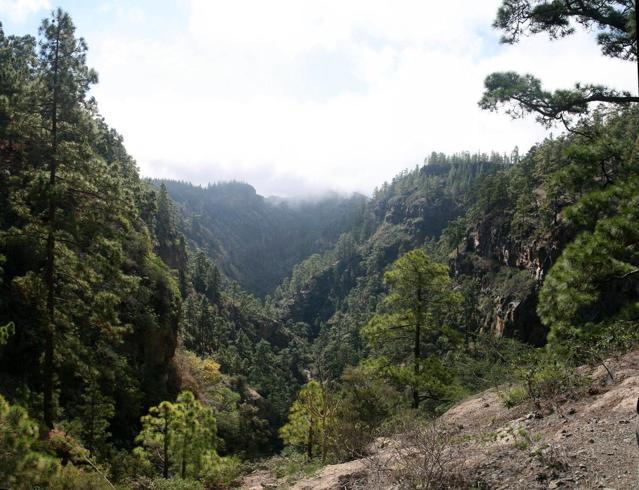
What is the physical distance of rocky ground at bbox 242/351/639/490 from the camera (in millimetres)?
5934

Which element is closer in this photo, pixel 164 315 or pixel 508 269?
pixel 164 315

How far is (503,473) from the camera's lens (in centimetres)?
659

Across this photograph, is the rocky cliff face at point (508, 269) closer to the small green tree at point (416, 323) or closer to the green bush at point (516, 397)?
the small green tree at point (416, 323)

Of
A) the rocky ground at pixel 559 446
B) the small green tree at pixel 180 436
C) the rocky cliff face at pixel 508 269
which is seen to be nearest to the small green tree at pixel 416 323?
the rocky ground at pixel 559 446

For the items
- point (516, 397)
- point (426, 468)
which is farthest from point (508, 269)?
point (426, 468)

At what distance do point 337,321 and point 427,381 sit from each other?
395ft

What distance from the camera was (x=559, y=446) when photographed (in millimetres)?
6711

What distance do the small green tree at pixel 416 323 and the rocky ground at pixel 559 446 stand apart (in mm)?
5478

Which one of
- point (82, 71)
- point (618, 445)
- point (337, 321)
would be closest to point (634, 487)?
point (618, 445)

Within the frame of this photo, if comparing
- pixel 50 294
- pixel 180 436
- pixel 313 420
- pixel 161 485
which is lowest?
pixel 313 420

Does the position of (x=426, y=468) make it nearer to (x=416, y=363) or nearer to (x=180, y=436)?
(x=416, y=363)

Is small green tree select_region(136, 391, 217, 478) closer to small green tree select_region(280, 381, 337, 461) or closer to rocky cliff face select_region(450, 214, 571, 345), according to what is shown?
small green tree select_region(280, 381, 337, 461)

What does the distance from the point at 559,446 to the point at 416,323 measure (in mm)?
9370

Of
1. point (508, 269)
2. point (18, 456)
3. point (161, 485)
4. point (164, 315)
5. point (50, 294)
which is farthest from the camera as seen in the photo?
point (508, 269)
